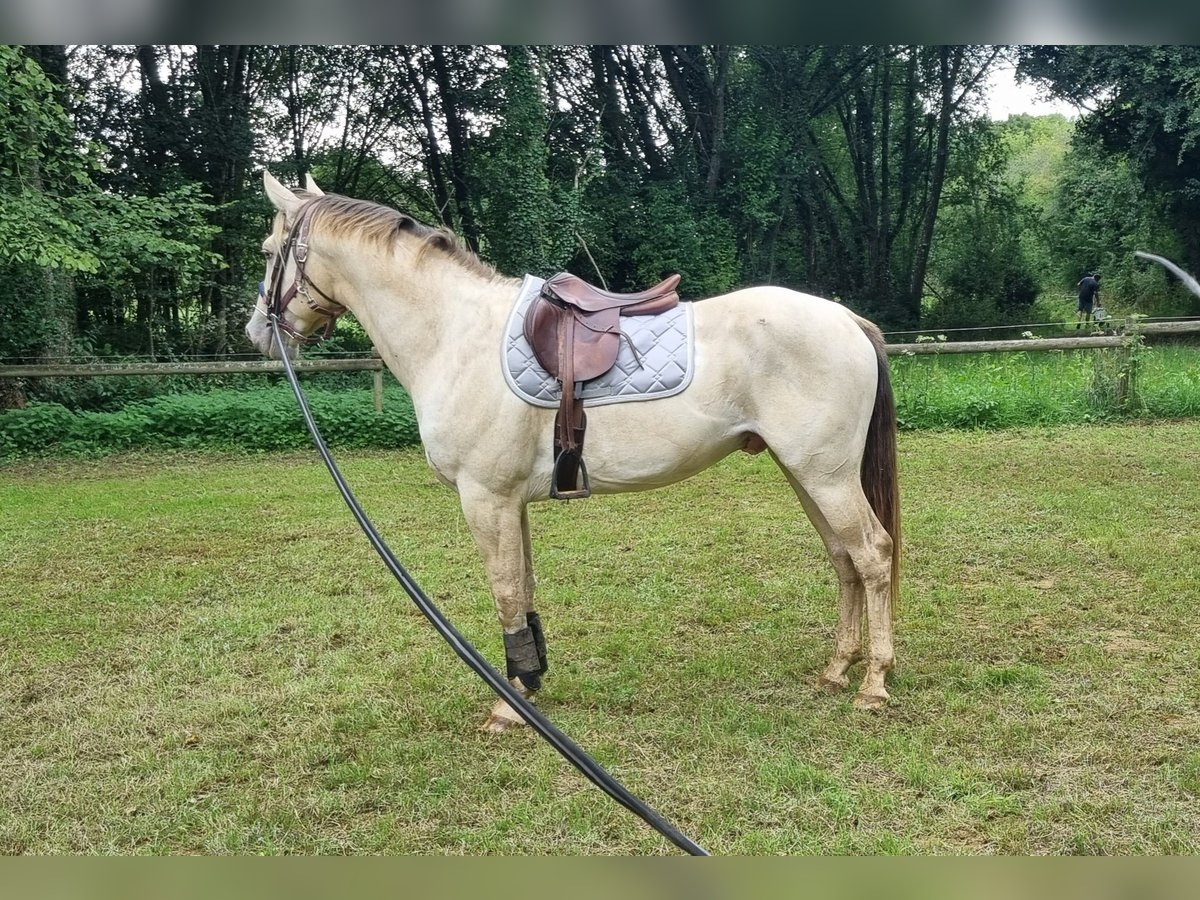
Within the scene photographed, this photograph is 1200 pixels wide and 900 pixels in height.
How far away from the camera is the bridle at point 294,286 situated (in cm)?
296

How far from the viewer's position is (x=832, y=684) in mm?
3230

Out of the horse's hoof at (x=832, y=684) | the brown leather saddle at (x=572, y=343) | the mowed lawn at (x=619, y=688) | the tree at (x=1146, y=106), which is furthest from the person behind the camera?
the tree at (x=1146, y=106)

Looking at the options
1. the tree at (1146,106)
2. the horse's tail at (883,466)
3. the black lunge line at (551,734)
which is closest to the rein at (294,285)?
the black lunge line at (551,734)

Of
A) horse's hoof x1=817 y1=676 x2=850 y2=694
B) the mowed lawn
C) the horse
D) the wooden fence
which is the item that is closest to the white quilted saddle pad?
the horse

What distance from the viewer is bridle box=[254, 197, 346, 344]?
2.96 metres

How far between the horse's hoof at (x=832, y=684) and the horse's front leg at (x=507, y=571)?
113 cm

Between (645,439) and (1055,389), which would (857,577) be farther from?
(1055,389)

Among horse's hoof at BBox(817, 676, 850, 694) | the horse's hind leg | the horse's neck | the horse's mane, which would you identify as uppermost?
the horse's mane

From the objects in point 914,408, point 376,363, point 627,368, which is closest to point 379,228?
point 627,368

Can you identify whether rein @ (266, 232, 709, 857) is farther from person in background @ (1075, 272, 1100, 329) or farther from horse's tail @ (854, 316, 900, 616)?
person in background @ (1075, 272, 1100, 329)

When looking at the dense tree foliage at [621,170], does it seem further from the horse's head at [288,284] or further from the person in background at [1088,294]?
the horse's head at [288,284]

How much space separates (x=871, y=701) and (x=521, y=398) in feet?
5.56

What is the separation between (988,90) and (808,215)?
6201 mm

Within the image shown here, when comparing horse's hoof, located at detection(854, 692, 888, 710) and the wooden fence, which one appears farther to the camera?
the wooden fence
